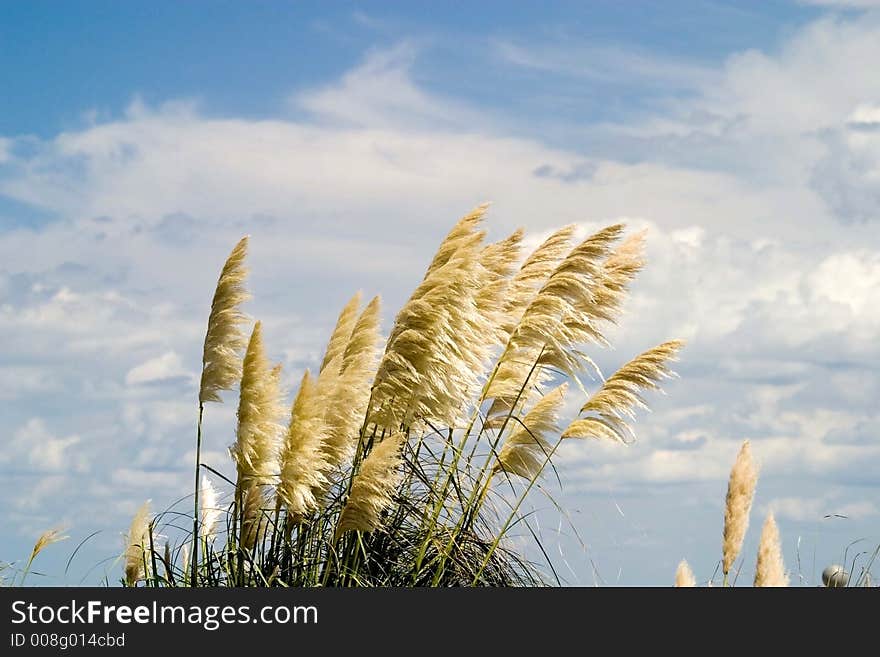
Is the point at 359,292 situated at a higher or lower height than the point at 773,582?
higher

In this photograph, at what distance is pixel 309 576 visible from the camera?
18.8 feet

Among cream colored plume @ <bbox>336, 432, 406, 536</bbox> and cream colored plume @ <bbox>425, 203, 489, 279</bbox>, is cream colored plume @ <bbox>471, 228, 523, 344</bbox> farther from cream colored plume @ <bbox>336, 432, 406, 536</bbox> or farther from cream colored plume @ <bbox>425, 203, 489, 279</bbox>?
cream colored plume @ <bbox>336, 432, 406, 536</bbox>

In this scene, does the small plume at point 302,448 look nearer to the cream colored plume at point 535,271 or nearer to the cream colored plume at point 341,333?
the cream colored plume at point 341,333

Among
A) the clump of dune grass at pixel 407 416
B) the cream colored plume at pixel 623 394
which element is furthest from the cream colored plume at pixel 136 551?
the cream colored plume at pixel 623 394

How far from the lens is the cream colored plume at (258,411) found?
5.47 meters

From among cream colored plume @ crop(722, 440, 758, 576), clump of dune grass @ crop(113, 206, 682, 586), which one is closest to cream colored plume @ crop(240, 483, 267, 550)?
clump of dune grass @ crop(113, 206, 682, 586)

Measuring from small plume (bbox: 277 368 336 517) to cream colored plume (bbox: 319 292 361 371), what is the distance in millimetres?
643

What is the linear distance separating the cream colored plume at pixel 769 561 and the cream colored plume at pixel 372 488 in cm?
203

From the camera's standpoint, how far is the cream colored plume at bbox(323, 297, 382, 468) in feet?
18.4

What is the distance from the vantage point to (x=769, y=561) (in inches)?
228

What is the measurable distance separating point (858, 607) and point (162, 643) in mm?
3358

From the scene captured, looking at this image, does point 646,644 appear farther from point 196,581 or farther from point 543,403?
point 196,581

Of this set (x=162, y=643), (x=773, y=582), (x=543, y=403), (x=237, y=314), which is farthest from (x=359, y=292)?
(x=773, y=582)

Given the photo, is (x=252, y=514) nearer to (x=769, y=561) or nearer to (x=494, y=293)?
(x=494, y=293)
